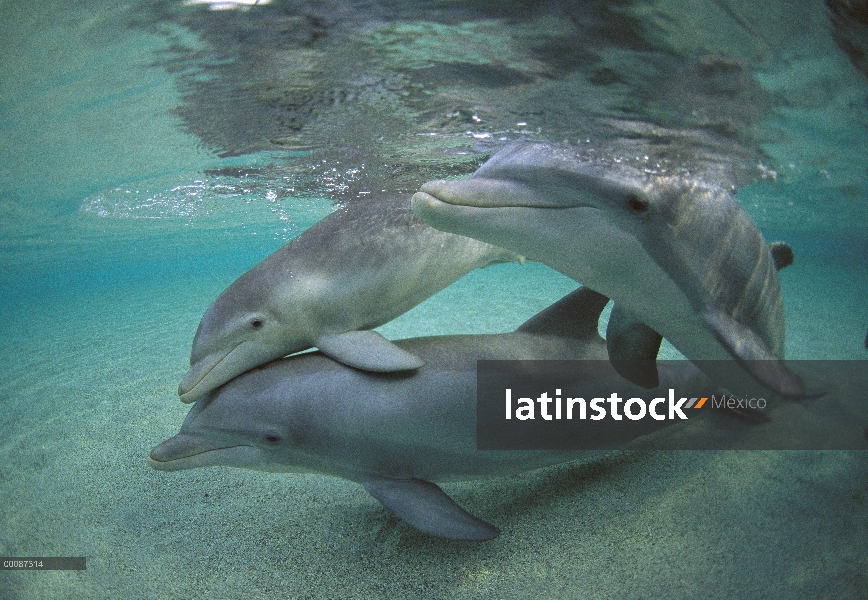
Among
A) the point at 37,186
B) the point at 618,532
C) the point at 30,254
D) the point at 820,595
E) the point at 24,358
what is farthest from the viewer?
the point at 30,254

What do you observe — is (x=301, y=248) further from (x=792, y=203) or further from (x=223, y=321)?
(x=792, y=203)

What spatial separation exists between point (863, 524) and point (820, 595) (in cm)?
98

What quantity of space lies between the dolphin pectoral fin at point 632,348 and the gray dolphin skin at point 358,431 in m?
1.04

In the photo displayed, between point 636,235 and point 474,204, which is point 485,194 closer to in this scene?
point 474,204

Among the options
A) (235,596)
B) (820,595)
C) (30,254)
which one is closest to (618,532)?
(820,595)

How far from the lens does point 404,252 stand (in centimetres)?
427

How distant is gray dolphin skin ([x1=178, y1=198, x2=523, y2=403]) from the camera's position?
3633 millimetres

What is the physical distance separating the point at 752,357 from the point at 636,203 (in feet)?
4.21

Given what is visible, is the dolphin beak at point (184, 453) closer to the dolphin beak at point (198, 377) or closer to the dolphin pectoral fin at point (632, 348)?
the dolphin beak at point (198, 377)

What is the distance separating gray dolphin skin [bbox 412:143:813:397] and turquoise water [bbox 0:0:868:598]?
1378mm

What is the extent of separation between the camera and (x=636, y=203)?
2.76 m

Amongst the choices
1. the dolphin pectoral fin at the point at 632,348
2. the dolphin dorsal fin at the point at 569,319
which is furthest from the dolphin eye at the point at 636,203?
the dolphin dorsal fin at the point at 569,319

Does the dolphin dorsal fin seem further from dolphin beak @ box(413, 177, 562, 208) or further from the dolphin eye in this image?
dolphin beak @ box(413, 177, 562, 208)

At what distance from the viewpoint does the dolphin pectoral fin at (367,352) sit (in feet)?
11.5
